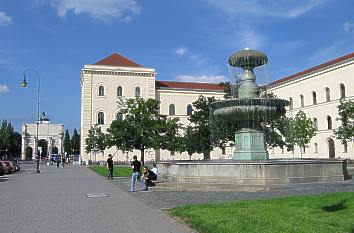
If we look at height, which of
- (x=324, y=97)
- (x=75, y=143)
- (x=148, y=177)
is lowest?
(x=148, y=177)

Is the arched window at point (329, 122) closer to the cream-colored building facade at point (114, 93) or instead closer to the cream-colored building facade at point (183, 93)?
the cream-colored building facade at point (183, 93)

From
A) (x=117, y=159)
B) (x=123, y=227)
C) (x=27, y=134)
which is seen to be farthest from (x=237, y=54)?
(x=27, y=134)

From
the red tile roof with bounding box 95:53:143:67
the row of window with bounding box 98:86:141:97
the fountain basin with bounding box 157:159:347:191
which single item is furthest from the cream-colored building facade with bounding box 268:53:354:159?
the fountain basin with bounding box 157:159:347:191

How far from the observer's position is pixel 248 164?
18.0m

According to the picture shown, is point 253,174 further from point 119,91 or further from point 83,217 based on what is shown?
point 119,91

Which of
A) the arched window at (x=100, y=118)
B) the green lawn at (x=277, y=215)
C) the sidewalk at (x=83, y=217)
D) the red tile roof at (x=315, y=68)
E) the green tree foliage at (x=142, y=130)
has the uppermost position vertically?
the red tile roof at (x=315, y=68)

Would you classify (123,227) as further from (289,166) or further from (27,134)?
(27,134)

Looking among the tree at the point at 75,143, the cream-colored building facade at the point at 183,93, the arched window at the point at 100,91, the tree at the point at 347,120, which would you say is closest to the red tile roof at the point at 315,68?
the cream-colored building facade at the point at 183,93

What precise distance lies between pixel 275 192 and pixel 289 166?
2.41 meters

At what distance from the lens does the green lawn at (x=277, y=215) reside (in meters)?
8.81

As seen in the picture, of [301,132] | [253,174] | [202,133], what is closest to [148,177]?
[253,174]

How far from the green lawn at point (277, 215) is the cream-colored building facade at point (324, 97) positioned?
2021 inches

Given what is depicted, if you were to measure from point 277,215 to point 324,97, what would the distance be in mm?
63234

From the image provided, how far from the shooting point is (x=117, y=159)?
3130 inches
